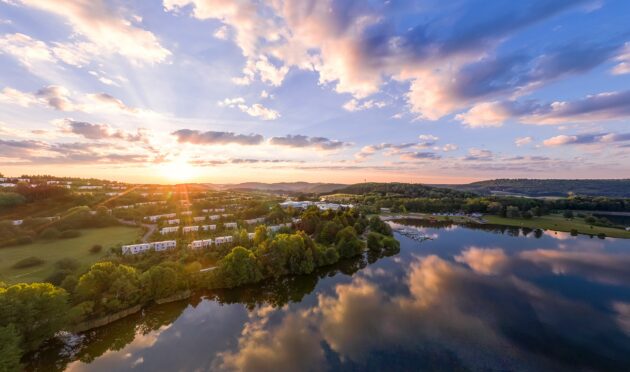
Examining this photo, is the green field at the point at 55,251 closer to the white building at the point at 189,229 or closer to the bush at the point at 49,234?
the bush at the point at 49,234

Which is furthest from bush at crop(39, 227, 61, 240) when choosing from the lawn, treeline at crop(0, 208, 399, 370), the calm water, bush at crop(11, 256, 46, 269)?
the lawn

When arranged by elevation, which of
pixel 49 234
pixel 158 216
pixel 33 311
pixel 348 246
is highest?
pixel 33 311

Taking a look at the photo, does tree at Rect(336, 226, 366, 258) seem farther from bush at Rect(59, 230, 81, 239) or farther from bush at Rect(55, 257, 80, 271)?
bush at Rect(59, 230, 81, 239)

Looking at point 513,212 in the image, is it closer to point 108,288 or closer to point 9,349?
point 108,288

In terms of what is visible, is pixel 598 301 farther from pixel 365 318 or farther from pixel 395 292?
pixel 365 318

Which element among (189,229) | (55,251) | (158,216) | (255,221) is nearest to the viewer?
(55,251)

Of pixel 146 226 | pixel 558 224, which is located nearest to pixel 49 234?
pixel 146 226
